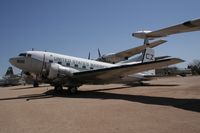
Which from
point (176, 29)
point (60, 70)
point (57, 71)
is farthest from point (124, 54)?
point (176, 29)

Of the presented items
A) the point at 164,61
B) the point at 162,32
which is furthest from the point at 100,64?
the point at 162,32

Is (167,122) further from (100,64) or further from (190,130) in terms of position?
Result: (100,64)

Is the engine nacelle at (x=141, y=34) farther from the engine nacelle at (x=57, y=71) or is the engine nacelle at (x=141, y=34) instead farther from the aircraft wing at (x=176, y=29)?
the engine nacelle at (x=57, y=71)

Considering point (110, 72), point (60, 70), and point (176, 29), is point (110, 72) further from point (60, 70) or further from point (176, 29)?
point (176, 29)

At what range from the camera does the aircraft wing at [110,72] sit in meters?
15.0

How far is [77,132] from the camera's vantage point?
5.84 meters

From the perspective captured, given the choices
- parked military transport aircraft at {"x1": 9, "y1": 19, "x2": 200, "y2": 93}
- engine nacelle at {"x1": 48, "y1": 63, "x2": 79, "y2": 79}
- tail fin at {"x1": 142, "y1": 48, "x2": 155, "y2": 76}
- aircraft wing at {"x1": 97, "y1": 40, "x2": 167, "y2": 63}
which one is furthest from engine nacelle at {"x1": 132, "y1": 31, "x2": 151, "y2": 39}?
aircraft wing at {"x1": 97, "y1": 40, "x2": 167, "y2": 63}

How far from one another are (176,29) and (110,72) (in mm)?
7125

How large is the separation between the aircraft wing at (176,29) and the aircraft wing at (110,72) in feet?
7.43

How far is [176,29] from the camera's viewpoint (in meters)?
11.0

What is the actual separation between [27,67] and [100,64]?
23.5ft

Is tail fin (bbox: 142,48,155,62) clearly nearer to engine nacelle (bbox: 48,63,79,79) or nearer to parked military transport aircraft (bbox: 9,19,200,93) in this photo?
parked military transport aircraft (bbox: 9,19,200,93)

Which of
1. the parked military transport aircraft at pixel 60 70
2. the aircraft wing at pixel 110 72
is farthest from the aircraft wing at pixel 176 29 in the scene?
the parked military transport aircraft at pixel 60 70

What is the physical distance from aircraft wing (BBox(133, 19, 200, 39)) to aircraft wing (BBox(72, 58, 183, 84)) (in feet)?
7.43
